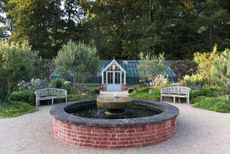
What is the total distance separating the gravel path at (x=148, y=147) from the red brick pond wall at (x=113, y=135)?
7.4 inches

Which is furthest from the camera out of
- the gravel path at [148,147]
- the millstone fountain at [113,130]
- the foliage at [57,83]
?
the foliage at [57,83]

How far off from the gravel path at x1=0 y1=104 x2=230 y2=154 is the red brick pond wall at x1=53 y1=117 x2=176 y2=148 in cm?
19

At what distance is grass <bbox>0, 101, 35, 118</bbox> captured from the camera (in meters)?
10.7

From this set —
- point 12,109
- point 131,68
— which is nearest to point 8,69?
point 12,109

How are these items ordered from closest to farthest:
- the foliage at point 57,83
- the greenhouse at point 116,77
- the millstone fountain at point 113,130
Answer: the millstone fountain at point 113,130
the foliage at point 57,83
the greenhouse at point 116,77

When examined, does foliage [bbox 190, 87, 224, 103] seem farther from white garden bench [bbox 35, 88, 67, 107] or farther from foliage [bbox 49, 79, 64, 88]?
foliage [bbox 49, 79, 64, 88]

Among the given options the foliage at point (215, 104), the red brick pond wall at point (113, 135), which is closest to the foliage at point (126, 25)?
the foliage at point (215, 104)

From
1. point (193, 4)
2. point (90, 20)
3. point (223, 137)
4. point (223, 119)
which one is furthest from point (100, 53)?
point (223, 137)

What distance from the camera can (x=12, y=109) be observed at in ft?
37.0

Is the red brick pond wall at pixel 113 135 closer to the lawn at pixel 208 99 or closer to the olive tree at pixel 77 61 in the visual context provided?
the lawn at pixel 208 99

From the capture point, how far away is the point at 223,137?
306 inches

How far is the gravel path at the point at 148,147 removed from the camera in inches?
259

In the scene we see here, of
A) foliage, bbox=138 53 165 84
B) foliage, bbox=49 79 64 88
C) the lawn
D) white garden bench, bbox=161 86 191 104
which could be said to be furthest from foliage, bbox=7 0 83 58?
white garden bench, bbox=161 86 191 104

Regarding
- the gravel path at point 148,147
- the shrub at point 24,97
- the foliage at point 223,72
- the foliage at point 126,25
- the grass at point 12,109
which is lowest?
the gravel path at point 148,147
